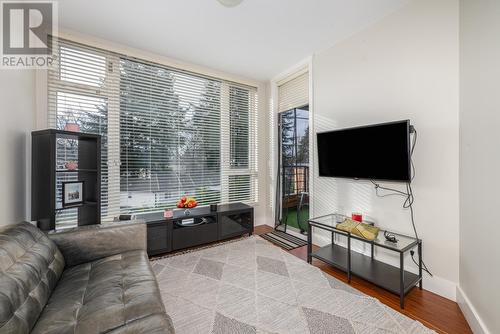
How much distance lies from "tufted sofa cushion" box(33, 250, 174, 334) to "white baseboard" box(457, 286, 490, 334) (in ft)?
6.16

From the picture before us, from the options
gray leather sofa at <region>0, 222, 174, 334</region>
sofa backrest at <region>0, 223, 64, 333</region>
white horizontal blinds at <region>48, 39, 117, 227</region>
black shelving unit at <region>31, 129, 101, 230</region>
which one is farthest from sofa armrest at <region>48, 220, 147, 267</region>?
white horizontal blinds at <region>48, 39, 117, 227</region>

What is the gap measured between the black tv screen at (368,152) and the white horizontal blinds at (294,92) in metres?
0.96

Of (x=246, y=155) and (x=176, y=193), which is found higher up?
(x=246, y=155)

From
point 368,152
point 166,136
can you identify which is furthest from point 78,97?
point 368,152

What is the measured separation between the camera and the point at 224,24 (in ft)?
7.66

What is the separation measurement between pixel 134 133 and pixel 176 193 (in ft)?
3.26

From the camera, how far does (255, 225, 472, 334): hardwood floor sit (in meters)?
1.52

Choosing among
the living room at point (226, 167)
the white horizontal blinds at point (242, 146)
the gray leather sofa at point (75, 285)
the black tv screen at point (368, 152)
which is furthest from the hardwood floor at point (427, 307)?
the white horizontal blinds at point (242, 146)

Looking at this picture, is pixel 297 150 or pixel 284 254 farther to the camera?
pixel 297 150

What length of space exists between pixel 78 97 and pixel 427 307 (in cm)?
400

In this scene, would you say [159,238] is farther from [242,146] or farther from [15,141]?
[242,146]

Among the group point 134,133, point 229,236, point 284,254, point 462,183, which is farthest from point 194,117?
point 462,183

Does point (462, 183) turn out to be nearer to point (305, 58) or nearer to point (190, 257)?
point (305, 58)

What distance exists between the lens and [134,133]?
2.85m
